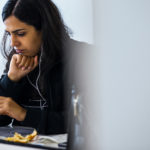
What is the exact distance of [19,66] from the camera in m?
0.90

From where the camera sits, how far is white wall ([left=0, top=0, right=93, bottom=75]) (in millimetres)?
730

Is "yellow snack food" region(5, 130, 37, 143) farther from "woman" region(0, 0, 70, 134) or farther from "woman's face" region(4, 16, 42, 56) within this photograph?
"woman's face" region(4, 16, 42, 56)

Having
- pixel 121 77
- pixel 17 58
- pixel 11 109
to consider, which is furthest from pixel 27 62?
pixel 121 77

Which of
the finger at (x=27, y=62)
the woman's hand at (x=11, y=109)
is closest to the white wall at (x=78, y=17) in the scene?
the finger at (x=27, y=62)

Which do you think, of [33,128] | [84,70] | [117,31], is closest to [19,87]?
[33,128]

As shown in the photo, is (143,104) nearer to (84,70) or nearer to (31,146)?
(84,70)

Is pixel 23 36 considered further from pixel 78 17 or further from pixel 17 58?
pixel 78 17

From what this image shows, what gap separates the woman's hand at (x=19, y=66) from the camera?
34.3 inches

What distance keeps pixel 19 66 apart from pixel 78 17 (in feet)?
0.89

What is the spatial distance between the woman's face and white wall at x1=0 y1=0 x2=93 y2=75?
0.36 feet

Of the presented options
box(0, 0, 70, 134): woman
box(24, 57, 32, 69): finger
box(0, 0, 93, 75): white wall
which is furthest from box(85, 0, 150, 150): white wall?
box(24, 57, 32, 69): finger

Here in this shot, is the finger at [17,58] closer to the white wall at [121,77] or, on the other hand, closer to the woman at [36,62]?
the woman at [36,62]

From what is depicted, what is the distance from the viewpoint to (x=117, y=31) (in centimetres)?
66

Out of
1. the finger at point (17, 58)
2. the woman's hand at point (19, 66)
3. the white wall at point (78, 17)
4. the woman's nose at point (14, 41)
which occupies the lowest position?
the woman's hand at point (19, 66)
